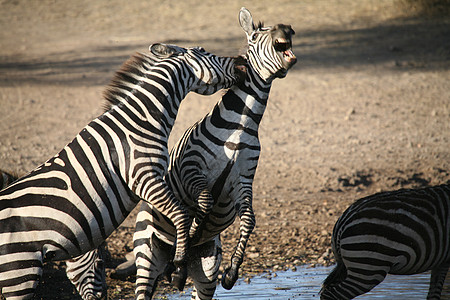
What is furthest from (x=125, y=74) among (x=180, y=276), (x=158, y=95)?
(x=180, y=276)

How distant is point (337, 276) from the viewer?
16.6 feet

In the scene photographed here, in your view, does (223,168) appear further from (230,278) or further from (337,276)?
(337,276)

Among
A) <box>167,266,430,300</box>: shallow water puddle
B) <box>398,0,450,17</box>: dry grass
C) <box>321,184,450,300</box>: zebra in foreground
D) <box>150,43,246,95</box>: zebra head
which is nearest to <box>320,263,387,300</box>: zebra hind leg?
<box>321,184,450,300</box>: zebra in foreground

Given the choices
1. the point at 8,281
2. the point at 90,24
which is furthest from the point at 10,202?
the point at 90,24

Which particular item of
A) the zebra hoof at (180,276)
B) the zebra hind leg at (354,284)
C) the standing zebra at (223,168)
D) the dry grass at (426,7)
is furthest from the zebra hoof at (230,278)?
the dry grass at (426,7)

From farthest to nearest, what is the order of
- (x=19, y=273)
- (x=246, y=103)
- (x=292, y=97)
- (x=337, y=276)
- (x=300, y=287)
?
1. (x=292, y=97)
2. (x=300, y=287)
3. (x=337, y=276)
4. (x=246, y=103)
5. (x=19, y=273)

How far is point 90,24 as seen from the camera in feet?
56.7

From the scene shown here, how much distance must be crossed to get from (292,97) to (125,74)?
8137 millimetres

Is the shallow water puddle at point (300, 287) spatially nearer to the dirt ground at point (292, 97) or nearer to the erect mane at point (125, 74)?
the dirt ground at point (292, 97)

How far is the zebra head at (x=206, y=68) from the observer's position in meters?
4.71

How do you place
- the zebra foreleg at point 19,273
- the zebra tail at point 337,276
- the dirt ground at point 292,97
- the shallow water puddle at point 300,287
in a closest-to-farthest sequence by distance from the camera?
the zebra foreleg at point 19,273 → the zebra tail at point 337,276 → the shallow water puddle at point 300,287 → the dirt ground at point 292,97

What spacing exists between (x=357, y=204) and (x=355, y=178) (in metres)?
4.33

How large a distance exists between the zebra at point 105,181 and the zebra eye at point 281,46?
1.67 ft

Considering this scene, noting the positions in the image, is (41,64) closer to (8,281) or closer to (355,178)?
(355,178)
